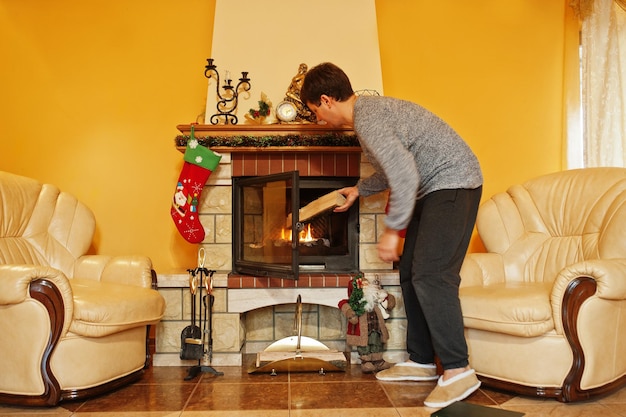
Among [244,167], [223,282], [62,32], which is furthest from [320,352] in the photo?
[62,32]

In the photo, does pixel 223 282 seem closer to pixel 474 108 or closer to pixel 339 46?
pixel 339 46

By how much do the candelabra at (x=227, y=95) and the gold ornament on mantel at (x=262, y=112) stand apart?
0.12 metres

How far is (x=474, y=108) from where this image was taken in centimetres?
370

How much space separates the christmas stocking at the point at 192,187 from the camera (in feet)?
10.2

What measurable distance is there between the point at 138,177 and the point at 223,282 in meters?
1.08

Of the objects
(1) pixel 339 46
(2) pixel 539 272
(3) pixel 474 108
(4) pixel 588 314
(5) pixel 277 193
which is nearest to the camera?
(4) pixel 588 314

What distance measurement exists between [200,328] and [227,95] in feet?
4.69

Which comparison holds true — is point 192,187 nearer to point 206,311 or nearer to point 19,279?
point 206,311

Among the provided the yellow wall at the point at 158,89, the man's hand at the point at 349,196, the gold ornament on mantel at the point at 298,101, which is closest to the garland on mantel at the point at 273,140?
the gold ornament on mantel at the point at 298,101

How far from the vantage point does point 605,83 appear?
11.1ft

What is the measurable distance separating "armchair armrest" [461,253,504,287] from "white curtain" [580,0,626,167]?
1082 mm

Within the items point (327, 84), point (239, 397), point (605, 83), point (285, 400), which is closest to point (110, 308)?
point (239, 397)

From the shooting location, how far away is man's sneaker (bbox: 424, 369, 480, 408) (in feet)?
7.12

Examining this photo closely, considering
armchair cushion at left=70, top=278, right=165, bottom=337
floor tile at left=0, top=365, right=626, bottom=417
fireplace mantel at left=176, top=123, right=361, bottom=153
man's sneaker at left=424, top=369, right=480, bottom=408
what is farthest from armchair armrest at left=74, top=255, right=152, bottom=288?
man's sneaker at left=424, top=369, right=480, bottom=408
